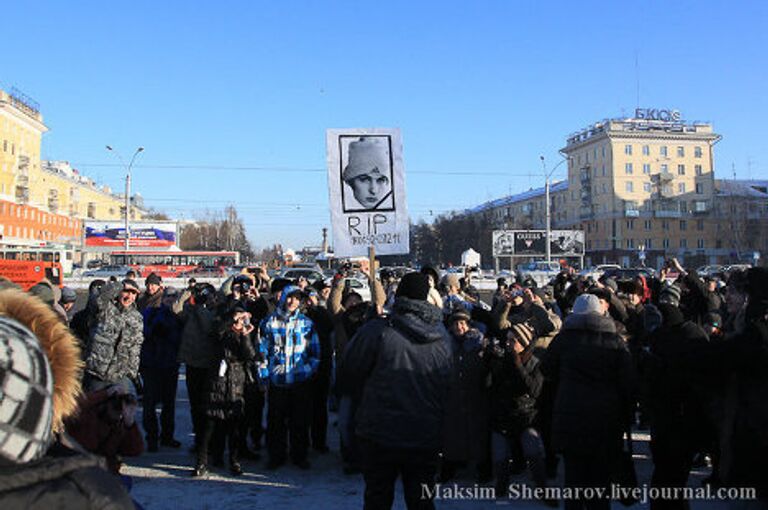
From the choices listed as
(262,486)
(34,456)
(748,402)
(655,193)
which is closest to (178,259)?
(262,486)

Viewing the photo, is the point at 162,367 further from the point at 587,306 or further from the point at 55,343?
the point at 55,343

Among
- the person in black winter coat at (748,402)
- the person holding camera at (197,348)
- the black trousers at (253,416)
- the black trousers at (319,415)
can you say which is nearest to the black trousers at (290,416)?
the black trousers at (253,416)

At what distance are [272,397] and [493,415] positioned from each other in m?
2.40

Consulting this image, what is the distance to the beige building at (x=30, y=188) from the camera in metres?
66.9

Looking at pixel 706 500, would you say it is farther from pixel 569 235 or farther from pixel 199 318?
pixel 569 235

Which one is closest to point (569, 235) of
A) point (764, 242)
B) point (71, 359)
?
point (764, 242)

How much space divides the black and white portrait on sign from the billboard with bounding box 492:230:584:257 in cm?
5570

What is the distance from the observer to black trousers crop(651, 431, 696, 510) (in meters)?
4.45

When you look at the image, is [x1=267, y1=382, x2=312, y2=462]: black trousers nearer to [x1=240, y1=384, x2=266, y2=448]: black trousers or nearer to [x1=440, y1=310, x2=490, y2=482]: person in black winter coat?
[x1=240, y1=384, x2=266, y2=448]: black trousers

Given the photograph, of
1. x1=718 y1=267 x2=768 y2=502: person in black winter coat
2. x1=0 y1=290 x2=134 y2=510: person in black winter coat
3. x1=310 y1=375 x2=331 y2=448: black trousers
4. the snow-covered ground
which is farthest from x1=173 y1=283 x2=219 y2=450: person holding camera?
x1=0 y1=290 x2=134 y2=510: person in black winter coat

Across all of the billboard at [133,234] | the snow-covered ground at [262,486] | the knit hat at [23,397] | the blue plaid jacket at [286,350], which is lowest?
the snow-covered ground at [262,486]

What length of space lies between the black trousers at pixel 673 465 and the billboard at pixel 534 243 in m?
56.8

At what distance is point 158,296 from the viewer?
8234 millimetres

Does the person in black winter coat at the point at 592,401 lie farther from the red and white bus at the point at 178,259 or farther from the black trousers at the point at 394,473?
the red and white bus at the point at 178,259
